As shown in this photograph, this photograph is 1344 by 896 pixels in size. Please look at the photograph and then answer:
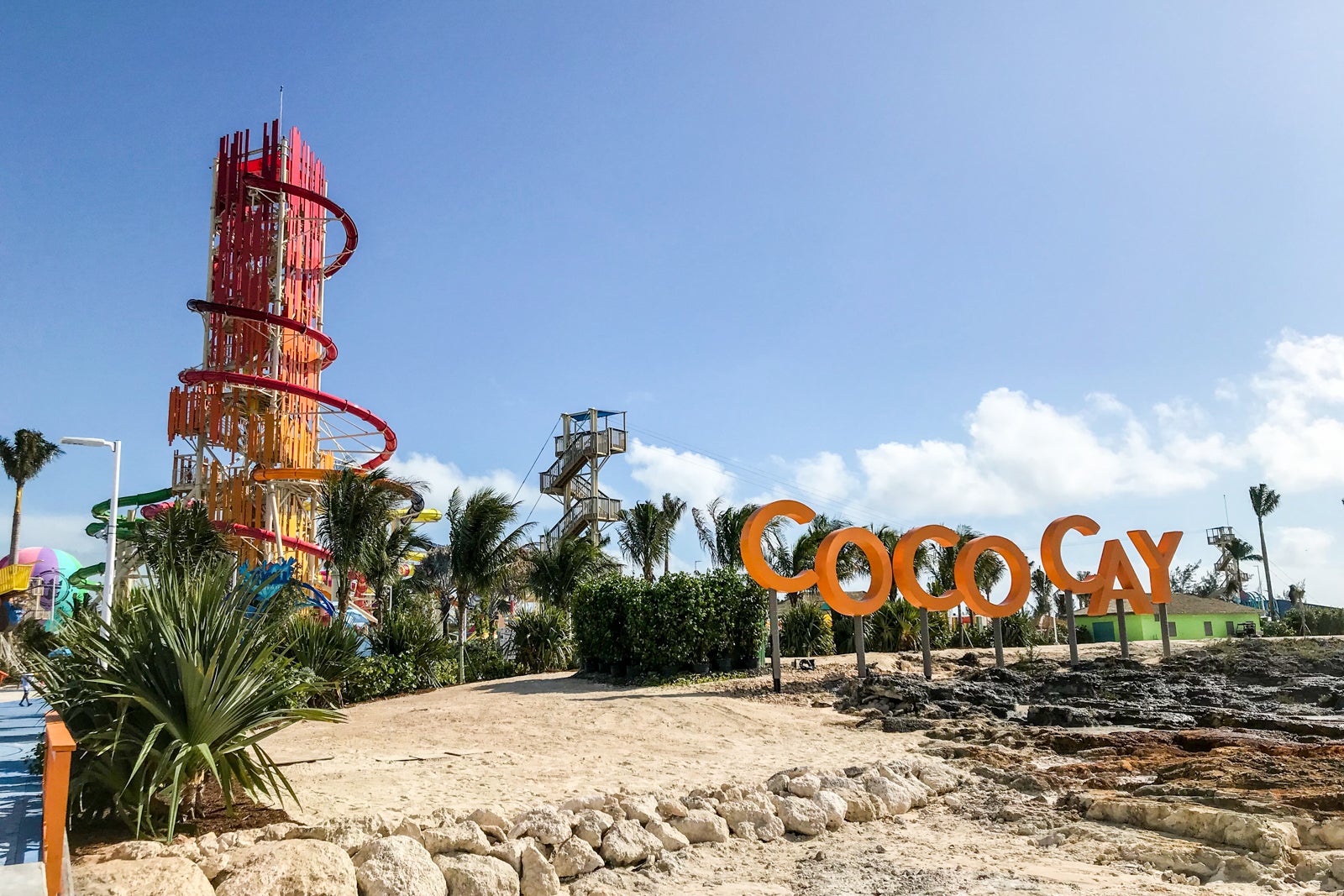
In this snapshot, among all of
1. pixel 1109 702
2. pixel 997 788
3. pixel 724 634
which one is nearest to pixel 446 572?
pixel 724 634

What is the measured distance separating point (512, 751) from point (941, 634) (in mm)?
26430

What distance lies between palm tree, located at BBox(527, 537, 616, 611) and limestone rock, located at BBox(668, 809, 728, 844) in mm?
20042

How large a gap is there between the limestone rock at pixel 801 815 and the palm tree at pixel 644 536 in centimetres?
3022

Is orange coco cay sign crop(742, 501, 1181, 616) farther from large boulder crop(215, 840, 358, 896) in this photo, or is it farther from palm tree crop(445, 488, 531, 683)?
large boulder crop(215, 840, 358, 896)

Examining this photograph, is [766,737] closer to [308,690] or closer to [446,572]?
[308,690]

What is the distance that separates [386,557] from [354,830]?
747 inches

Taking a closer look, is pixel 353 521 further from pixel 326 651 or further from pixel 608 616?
pixel 608 616

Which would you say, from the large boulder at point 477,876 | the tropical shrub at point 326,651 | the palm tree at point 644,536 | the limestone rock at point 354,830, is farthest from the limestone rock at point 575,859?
the palm tree at point 644,536

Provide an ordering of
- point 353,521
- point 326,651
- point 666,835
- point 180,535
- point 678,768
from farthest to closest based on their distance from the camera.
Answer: point 353,521 < point 180,535 < point 326,651 < point 678,768 < point 666,835

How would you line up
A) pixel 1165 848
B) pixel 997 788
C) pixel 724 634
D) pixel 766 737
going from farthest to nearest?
pixel 724 634, pixel 766 737, pixel 997 788, pixel 1165 848

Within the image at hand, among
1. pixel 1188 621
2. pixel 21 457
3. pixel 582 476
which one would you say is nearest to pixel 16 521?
pixel 21 457

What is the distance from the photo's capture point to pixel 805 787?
901 cm

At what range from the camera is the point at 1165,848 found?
24.1 feet

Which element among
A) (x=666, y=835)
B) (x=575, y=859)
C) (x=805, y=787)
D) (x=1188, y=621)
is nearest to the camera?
(x=575, y=859)
